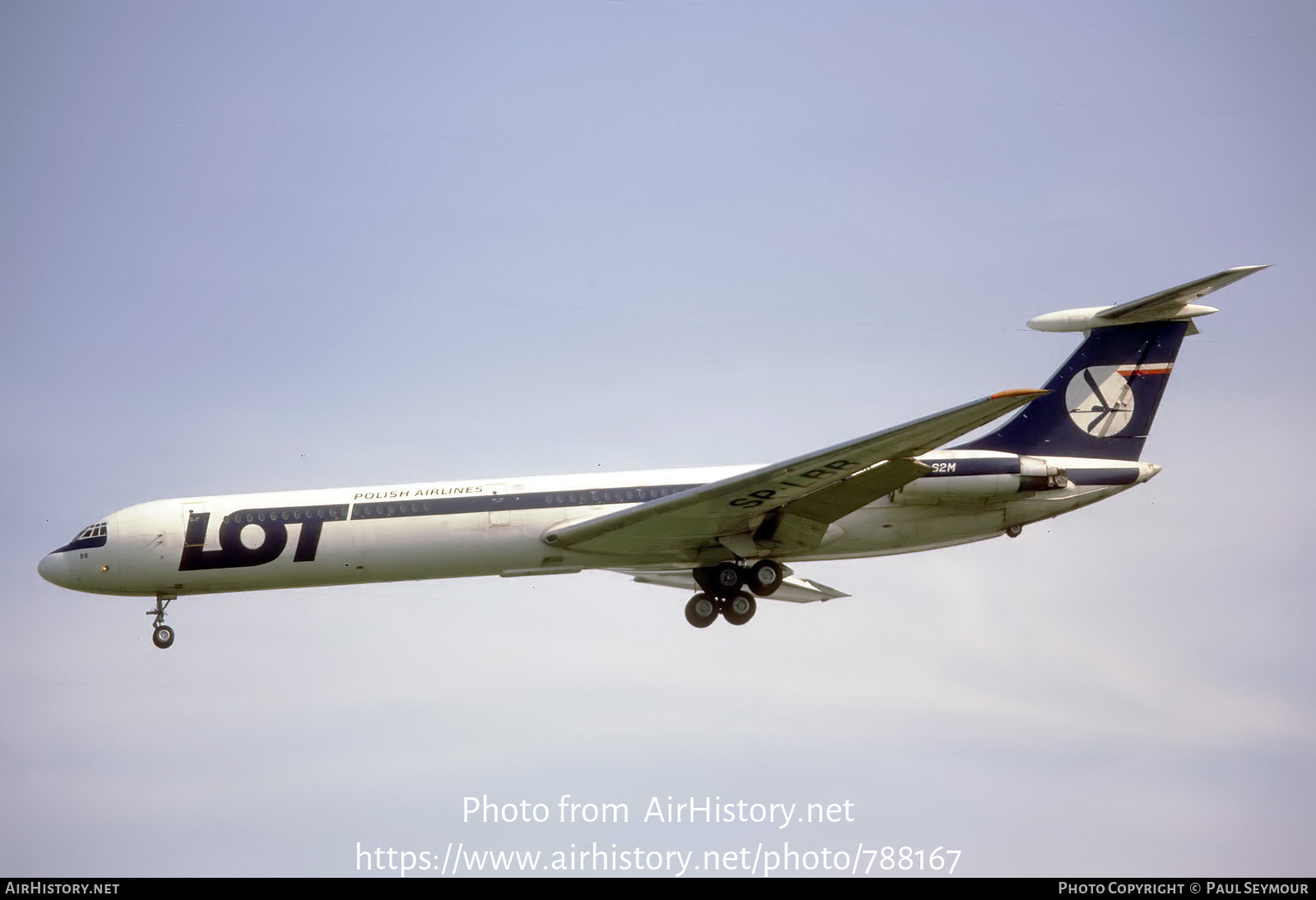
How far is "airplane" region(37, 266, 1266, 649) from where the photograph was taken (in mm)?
25688

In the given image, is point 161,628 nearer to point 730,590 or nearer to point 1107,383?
point 730,590

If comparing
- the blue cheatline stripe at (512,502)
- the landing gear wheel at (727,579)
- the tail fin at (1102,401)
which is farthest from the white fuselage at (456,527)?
the tail fin at (1102,401)

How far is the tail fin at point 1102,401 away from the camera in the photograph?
27453mm

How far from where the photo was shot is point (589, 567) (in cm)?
2741

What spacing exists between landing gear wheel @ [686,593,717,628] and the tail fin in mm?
6086

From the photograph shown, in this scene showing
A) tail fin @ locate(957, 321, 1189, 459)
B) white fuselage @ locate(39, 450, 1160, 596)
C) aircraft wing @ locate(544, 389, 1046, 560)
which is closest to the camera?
aircraft wing @ locate(544, 389, 1046, 560)

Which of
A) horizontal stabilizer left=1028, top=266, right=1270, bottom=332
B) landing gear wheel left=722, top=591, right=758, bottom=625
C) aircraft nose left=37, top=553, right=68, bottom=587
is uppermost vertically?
horizontal stabilizer left=1028, top=266, right=1270, bottom=332

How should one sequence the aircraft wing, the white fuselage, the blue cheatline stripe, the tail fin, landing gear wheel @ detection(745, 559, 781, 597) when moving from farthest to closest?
the tail fin, landing gear wheel @ detection(745, 559, 781, 597), the blue cheatline stripe, the white fuselage, the aircraft wing

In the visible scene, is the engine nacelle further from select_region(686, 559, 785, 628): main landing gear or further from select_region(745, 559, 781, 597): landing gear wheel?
select_region(686, 559, 785, 628): main landing gear

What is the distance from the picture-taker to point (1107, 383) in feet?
92.1

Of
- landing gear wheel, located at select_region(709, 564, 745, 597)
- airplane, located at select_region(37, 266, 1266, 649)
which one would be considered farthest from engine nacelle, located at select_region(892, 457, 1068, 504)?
landing gear wheel, located at select_region(709, 564, 745, 597)

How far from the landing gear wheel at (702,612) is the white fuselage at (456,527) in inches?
33.1
